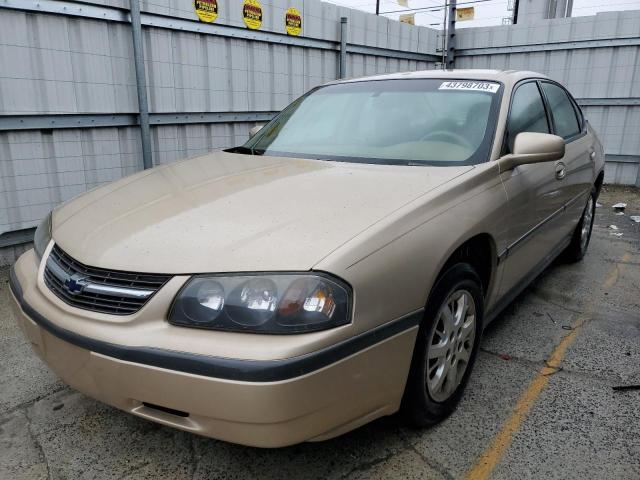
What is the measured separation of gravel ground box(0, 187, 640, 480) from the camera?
2045 millimetres

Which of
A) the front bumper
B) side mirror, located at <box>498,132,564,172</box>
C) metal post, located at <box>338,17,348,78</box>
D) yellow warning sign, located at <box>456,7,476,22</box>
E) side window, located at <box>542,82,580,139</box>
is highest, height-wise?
yellow warning sign, located at <box>456,7,476,22</box>

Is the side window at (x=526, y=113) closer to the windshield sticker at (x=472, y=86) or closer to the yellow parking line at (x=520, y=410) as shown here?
the windshield sticker at (x=472, y=86)

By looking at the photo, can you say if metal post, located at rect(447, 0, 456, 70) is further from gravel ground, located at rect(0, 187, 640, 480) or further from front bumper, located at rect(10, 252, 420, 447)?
front bumper, located at rect(10, 252, 420, 447)

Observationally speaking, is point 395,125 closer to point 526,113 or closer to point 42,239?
point 526,113

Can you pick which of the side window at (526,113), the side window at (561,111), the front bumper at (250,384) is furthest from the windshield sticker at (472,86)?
the front bumper at (250,384)

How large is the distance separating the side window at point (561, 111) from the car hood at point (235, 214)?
175 centimetres

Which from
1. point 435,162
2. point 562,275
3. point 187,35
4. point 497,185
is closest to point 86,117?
point 187,35

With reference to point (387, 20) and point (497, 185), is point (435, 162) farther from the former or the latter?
point (387, 20)

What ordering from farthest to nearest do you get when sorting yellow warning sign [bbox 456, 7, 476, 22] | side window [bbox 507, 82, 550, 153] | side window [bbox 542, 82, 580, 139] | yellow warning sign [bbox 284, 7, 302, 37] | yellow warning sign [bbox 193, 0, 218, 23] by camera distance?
yellow warning sign [bbox 456, 7, 476, 22] < yellow warning sign [bbox 284, 7, 302, 37] < yellow warning sign [bbox 193, 0, 218, 23] < side window [bbox 542, 82, 580, 139] < side window [bbox 507, 82, 550, 153]

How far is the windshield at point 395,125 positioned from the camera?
2666 mm

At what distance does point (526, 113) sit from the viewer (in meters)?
3.14

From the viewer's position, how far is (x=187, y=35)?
17.1 ft

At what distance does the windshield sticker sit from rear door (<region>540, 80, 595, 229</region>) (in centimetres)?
74

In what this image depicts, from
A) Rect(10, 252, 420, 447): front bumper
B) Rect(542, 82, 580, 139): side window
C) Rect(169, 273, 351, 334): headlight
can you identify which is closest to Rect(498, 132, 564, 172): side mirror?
Rect(542, 82, 580, 139): side window
